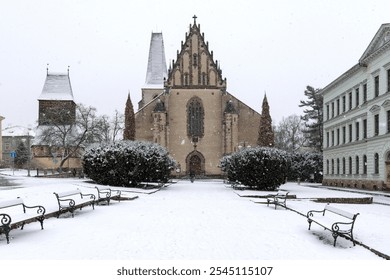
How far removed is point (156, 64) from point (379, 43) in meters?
48.3

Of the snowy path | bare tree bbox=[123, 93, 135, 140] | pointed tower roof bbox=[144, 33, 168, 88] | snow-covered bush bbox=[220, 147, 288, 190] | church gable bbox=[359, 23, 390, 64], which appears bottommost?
the snowy path

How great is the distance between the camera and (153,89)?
74938 millimetres

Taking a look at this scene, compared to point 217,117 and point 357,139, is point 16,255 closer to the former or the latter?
point 357,139

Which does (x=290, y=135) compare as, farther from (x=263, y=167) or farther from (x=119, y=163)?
(x=119, y=163)

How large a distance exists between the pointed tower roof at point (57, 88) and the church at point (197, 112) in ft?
72.2

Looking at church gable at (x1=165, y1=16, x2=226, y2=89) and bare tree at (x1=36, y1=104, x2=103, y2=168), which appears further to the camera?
church gable at (x1=165, y1=16, x2=226, y2=89)

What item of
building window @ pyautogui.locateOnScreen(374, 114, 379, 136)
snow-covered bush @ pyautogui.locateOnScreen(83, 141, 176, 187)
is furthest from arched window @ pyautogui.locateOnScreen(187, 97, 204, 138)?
snow-covered bush @ pyautogui.locateOnScreen(83, 141, 176, 187)

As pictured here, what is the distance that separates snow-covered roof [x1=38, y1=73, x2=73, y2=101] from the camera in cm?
7344

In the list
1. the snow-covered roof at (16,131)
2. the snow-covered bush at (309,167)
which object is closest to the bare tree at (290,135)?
the snow-covered bush at (309,167)

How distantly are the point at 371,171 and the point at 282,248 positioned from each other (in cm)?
2686

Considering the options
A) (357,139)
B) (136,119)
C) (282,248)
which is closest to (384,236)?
(282,248)

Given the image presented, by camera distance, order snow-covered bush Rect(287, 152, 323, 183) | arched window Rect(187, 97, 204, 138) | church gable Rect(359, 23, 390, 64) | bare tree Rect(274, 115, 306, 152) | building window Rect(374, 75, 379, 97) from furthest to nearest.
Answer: bare tree Rect(274, 115, 306, 152) < arched window Rect(187, 97, 204, 138) < snow-covered bush Rect(287, 152, 323, 183) < building window Rect(374, 75, 379, 97) < church gable Rect(359, 23, 390, 64)

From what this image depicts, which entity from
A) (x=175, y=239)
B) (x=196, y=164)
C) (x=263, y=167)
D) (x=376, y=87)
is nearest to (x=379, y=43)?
(x=376, y=87)

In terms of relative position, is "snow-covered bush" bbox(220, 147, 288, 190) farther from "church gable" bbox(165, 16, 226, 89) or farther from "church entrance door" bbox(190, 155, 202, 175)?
"church gable" bbox(165, 16, 226, 89)
